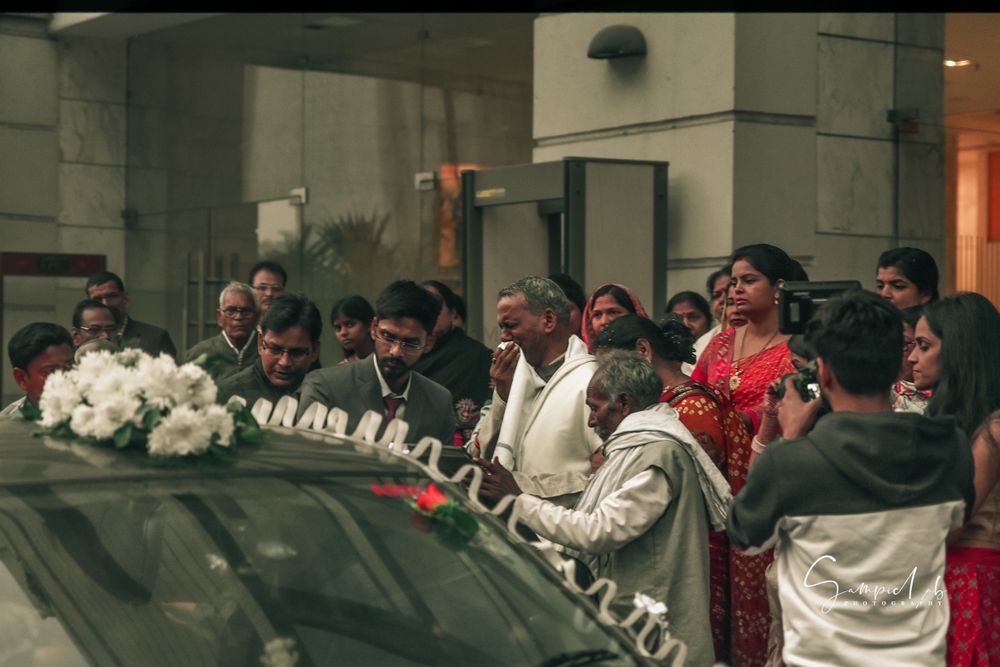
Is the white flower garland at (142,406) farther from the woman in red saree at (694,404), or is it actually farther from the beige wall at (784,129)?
the beige wall at (784,129)

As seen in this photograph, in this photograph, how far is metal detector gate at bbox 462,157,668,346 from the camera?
29.7 ft

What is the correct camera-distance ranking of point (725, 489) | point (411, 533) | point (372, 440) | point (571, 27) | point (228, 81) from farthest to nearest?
point (228, 81)
point (571, 27)
point (725, 489)
point (372, 440)
point (411, 533)

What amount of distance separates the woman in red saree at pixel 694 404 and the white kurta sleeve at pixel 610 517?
480mm

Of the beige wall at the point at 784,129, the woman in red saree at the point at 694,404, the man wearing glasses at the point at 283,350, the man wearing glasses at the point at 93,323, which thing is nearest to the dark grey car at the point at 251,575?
the woman in red saree at the point at 694,404

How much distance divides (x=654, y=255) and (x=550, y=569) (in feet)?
19.5

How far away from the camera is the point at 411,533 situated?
3.63m

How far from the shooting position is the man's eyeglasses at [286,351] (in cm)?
616

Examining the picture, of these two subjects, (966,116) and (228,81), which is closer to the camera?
(966,116)

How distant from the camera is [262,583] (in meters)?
3.45

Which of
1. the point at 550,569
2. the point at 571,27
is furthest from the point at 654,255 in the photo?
the point at 550,569

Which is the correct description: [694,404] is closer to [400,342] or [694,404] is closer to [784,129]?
[400,342]

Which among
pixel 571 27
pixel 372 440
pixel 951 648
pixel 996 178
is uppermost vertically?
pixel 571 27

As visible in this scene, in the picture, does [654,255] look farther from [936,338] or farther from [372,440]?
[372,440]

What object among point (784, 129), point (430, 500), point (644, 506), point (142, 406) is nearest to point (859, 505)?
point (430, 500)
